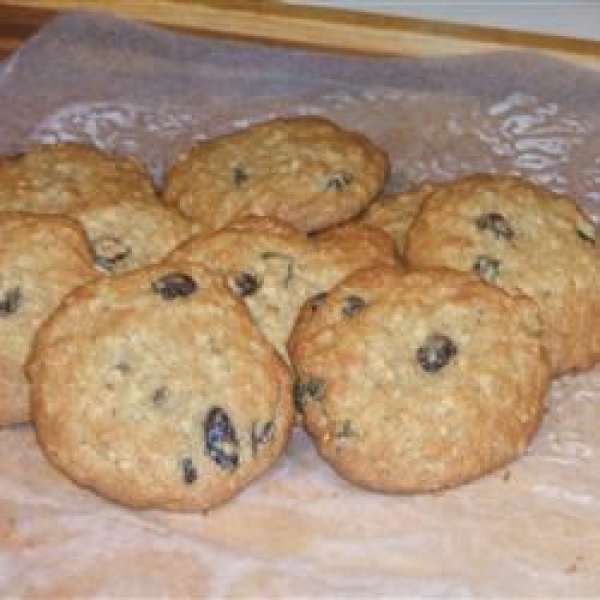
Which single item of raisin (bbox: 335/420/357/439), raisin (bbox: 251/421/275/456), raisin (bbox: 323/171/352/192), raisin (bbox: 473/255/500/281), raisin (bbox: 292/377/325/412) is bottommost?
raisin (bbox: 251/421/275/456)

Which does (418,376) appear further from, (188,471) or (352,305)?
(188,471)

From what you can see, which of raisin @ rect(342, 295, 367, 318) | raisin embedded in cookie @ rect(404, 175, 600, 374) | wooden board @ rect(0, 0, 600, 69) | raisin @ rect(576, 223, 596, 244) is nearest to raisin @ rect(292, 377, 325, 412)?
raisin @ rect(342, 295, 367, 318)

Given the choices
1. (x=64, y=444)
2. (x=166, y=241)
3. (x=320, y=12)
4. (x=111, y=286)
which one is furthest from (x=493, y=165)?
(x=64, y=444)

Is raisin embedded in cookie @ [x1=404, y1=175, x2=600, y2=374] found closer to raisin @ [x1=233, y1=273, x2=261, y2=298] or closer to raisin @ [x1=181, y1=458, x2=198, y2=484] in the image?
raisin @ [x1=233, y1=273, x2=261, y2=298]

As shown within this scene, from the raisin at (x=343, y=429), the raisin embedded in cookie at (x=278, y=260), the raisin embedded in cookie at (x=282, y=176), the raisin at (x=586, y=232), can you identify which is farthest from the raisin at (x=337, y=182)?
the raisin at (x=343, y=429)

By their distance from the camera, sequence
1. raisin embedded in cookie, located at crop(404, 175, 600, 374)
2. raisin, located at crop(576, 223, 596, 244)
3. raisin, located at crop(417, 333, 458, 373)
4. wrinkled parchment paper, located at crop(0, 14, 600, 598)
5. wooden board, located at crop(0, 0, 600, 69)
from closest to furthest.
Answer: wrinkled parchment paper, located at crop(0, 14, 600, 598) < raisin, located at crop(417, 333, 458, 373) < raisin embedded in cookie, located at crop(404, 175, 600, 374) < raisin, located at crop(576, 223, 596, 244) < wooden board, located at crop(0, 0, 600, 69)

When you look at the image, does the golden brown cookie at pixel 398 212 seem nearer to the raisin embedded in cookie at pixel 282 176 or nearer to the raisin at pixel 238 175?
the raisin embedded in cookie at pixel 282 176

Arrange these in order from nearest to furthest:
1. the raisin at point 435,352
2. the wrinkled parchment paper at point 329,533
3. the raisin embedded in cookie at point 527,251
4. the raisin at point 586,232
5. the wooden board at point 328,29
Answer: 1. the wrinkled parchment paper at point 329,533
2. the raisin at point 435,352
3. the raisin embedded in cookie at point 527,251
4. the raisin at point 586,232
5. the wooden board at point 328,29
